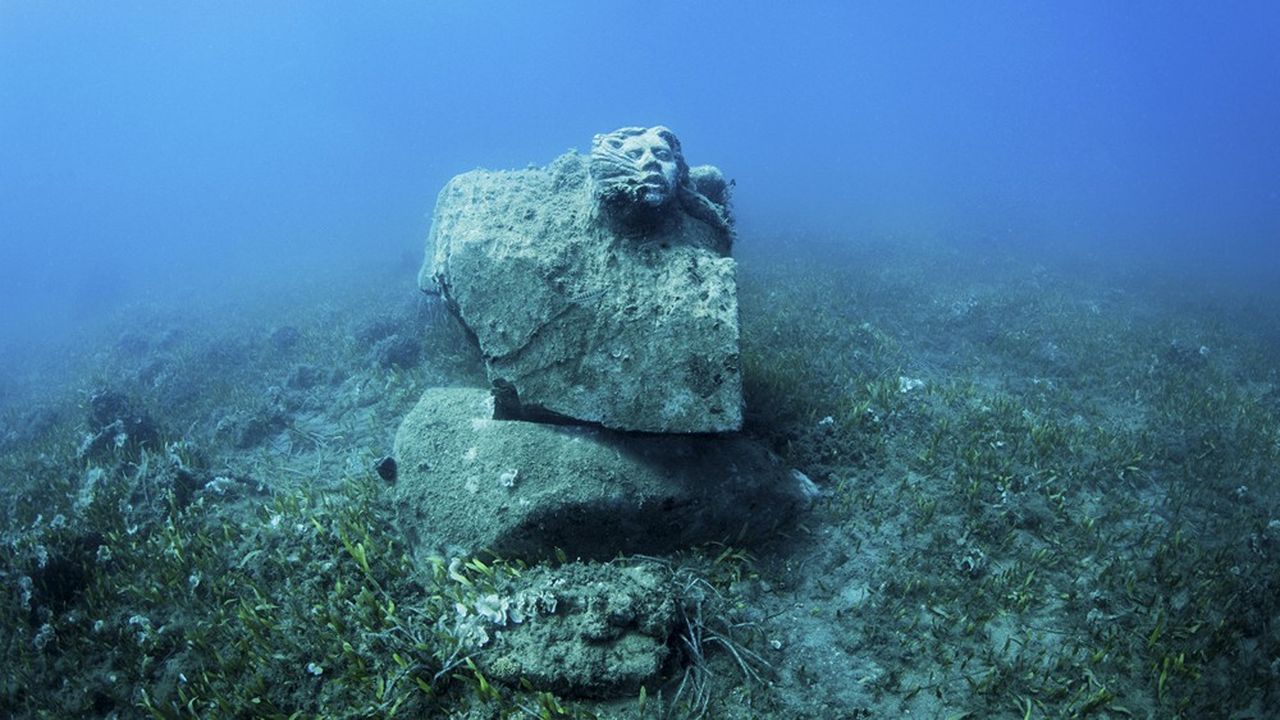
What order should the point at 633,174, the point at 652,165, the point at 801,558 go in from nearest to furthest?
the point at 801,558, the point at 633,174, the point at 652,165

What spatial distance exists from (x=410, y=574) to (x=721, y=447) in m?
3.56

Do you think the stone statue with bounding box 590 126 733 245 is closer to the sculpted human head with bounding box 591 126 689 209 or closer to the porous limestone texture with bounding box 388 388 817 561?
the sculpted human head with bounding box 591 126 689 209

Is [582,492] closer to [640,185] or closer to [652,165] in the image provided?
[640,185]

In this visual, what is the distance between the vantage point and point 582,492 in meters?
5.75

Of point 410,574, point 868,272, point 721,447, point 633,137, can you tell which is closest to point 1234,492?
point 721,447

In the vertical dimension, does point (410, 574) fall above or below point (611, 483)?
below

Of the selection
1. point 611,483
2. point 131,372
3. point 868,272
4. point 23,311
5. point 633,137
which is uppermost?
point 633,137

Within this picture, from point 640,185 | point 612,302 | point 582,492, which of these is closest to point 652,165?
point 640,185

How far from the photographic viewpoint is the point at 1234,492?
7652 mm


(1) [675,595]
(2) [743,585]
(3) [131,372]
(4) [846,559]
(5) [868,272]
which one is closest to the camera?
(1) [675,595]

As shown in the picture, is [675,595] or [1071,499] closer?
[675,595]

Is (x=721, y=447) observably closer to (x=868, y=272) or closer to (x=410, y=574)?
(x=410, y=574)

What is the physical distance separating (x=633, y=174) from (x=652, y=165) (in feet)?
0.99

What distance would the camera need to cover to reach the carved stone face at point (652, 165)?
6.62 meters
